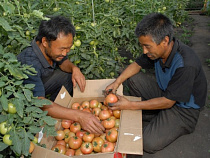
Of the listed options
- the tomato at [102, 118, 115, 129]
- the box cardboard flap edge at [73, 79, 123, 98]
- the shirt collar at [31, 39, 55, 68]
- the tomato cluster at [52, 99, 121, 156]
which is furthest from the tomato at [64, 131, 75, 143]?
the shirt collar at [31, 39, 55, 68]

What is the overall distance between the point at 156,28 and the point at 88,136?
1.14 meters

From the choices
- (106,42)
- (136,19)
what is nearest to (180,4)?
(136,19)

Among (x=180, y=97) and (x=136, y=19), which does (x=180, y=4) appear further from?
(x=180, y=97)

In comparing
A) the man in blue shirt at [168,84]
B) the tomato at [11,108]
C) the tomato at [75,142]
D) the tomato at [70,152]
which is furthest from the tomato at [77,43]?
the tomato at [11,108]

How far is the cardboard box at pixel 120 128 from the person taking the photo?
1.54 m

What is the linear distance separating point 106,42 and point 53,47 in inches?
31.9

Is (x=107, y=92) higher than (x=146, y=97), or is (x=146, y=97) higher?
(x=107, y=92)

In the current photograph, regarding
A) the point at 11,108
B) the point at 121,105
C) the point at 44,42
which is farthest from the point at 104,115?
the point at 11,108

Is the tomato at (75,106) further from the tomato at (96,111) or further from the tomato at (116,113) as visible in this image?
the tomato at (116,113)

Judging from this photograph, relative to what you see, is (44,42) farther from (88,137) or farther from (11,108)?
(88,137)

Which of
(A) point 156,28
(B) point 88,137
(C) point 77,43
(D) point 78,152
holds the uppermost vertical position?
(A) point 156,28

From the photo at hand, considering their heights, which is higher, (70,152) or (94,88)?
(94,88)

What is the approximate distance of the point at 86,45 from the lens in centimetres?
252

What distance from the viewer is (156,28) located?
6.28ft
